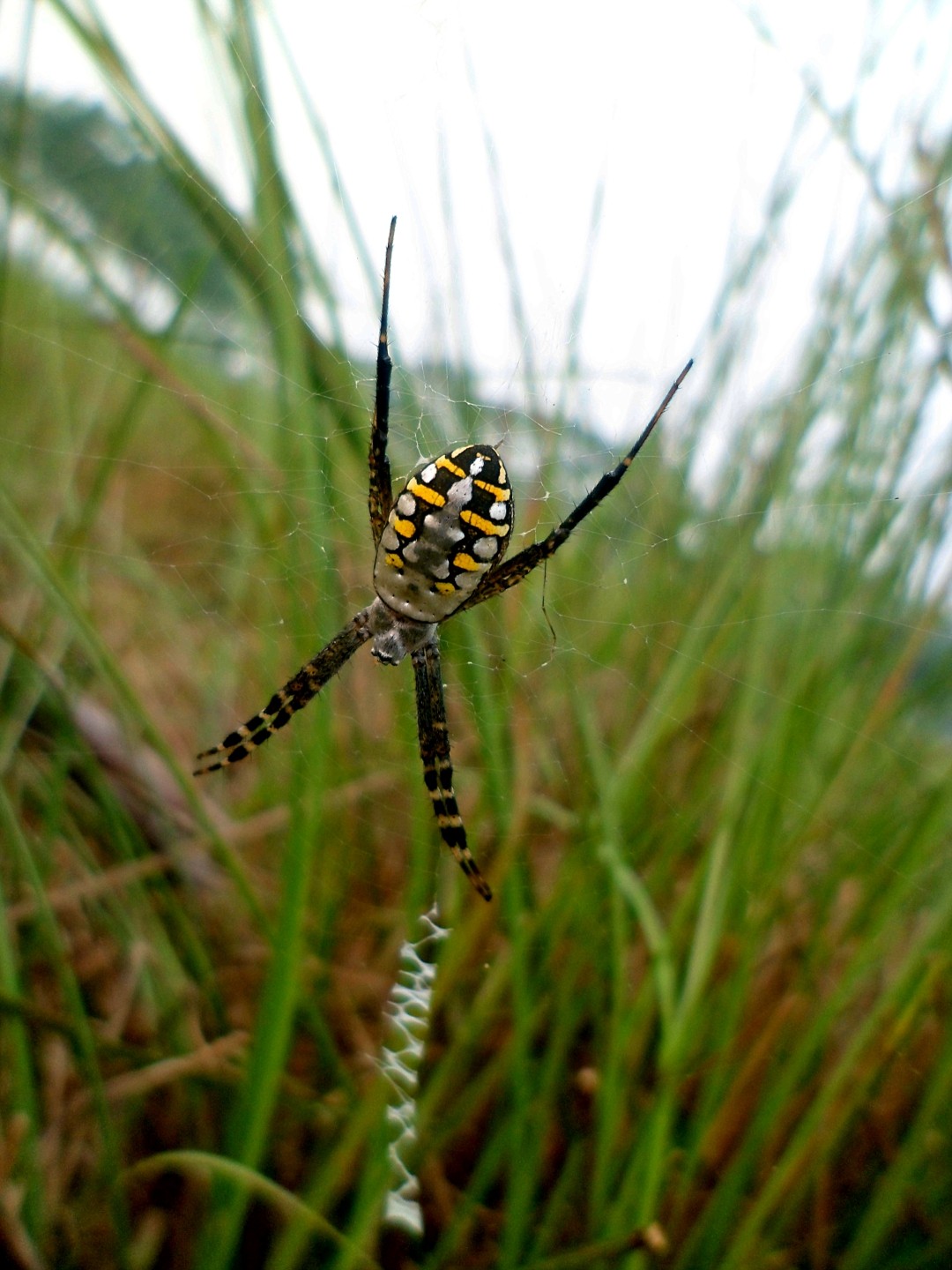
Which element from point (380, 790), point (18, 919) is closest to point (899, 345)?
point (380, 790)

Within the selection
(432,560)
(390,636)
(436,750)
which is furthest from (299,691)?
(432,560)

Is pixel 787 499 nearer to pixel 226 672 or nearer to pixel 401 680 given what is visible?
pixel 401 680

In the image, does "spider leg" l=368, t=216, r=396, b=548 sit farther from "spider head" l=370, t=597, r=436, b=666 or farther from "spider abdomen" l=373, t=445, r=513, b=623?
"spider head" l=370, t=597, r=436, b=666


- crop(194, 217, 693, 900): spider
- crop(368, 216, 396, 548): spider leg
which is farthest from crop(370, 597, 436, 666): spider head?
crop(368, 216, 396, 548): spider leg

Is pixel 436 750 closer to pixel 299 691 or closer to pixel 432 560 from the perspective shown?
pixel 299 691

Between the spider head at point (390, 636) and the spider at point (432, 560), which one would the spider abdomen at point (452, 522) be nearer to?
the spider at point (432, 560)

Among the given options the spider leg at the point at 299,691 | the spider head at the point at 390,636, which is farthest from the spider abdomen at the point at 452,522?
the spider leg at the point at 299,691
